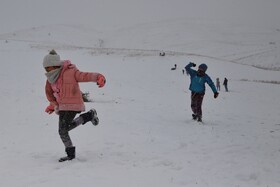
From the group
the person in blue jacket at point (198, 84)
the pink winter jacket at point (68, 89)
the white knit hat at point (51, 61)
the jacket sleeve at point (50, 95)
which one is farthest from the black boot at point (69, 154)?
the person in blue jacket at point (198, 84)

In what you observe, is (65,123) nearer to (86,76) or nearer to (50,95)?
(50,95)

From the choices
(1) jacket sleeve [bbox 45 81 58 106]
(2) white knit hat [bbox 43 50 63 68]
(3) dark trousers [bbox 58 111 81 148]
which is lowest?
(3) dark trousers [bbox 58 111 81 148]

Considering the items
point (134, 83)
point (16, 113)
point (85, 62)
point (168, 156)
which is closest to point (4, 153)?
point (168, 156)

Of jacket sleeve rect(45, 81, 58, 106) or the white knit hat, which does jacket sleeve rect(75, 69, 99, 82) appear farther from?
jacket sleeve rect(45, 81, 58, 106)

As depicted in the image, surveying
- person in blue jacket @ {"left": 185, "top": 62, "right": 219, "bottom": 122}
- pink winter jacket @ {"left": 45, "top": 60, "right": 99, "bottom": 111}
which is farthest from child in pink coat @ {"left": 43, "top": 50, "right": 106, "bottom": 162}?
person in blue jacket @ {"left": 185, "top": 62, "right": 219, "bottom": 122}

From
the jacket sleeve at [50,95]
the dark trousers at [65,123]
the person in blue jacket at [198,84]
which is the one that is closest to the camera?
the dark trousers at [65,123]

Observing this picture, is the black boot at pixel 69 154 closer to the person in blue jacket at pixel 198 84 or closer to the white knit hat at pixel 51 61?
the white knit hat at pixel 51 61

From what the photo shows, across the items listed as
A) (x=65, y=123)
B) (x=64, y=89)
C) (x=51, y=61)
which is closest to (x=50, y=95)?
(x=64, y=89)

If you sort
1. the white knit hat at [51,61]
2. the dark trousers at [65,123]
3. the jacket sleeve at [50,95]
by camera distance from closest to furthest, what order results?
1. the white knit hat at [51,61]
2. the dark trousers at [65,123]
3. the jacket sleeve at [50,95]

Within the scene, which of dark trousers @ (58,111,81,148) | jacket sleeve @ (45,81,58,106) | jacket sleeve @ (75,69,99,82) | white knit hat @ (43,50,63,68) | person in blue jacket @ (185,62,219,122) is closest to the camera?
jacket sleeve @ (75,69,99,82)

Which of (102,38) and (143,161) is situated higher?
(102,38)

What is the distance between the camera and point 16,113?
15570 mm

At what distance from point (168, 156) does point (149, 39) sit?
9911 cm

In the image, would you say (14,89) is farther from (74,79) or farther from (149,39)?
(149,39)
